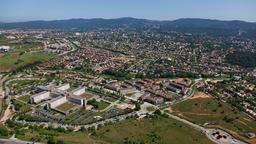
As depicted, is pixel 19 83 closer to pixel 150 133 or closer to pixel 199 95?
pixel 150 133

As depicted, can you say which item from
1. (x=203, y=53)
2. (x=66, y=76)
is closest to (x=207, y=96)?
(x=66, y=76)

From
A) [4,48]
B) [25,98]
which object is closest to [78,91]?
[25,98]

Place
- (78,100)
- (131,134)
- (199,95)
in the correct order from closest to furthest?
(131,134) < (78,100) < (199,95)

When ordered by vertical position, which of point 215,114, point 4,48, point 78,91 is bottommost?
point 215,114

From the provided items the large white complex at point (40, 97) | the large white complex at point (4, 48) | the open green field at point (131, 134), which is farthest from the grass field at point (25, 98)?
the large white complex at point (4, 48)

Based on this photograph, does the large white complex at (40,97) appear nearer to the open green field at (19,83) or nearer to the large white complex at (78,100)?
the large white complex at (78,100)

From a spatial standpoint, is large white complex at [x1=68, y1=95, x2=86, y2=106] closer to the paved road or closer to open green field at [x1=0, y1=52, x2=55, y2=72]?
the paved road
